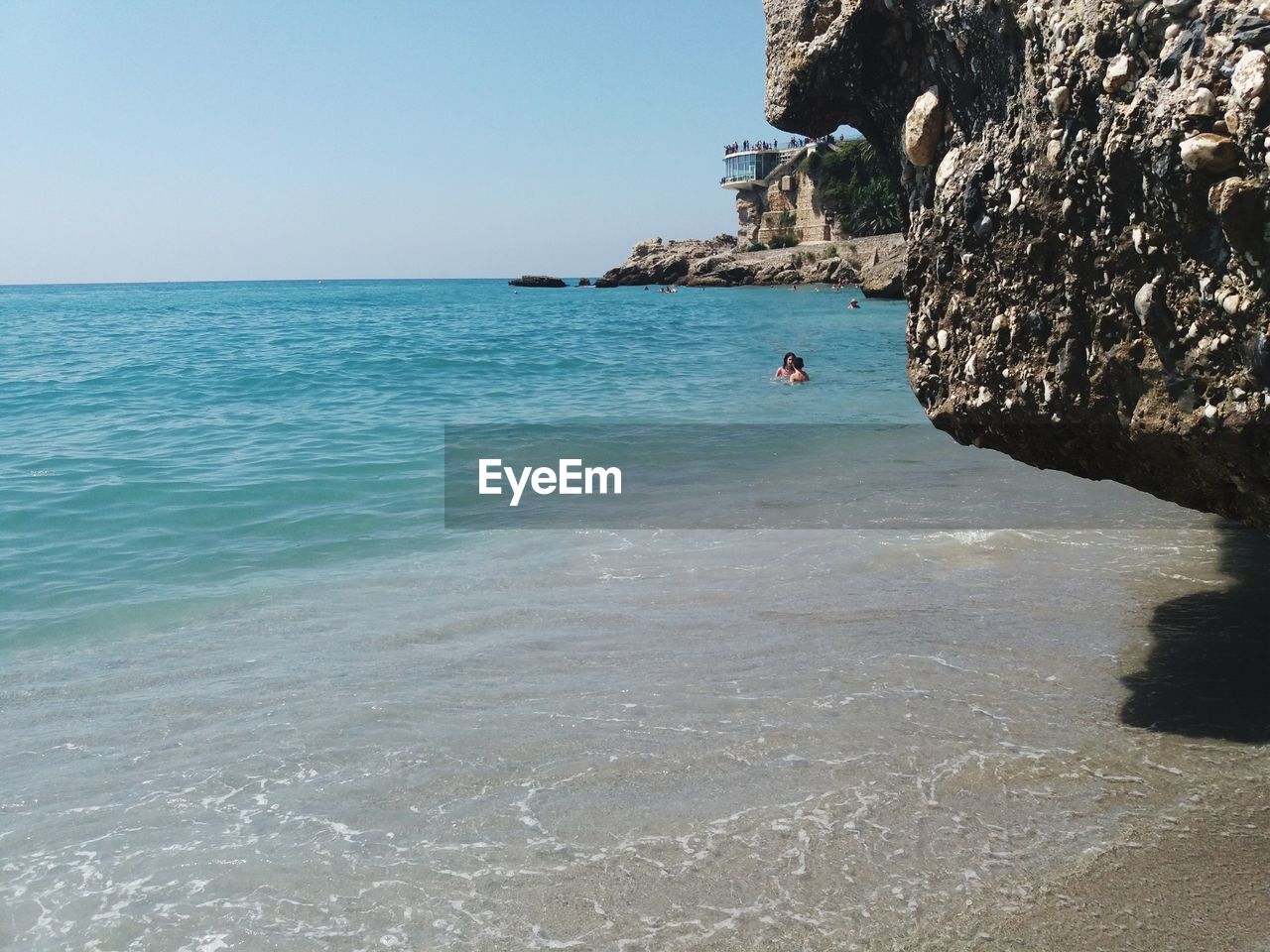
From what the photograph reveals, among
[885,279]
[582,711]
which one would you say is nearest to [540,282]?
[885,279]

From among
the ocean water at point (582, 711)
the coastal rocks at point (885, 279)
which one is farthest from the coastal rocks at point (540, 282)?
the ocean water at point (582, 711)

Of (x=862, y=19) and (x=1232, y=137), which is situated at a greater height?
(x=862, y=19)

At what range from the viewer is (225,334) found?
131 ft

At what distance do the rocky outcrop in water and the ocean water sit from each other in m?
50.0

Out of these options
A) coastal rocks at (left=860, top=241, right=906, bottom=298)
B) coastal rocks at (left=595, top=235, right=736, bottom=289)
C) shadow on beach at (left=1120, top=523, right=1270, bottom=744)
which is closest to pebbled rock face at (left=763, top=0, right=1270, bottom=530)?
shadow on beach at (left=1120, top=523, right=1270, bottom=744)

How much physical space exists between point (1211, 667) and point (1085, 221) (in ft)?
9.19

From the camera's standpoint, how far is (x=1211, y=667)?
5.34 metres

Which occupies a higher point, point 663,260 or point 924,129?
point 663,260

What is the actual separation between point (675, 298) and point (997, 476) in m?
61.6

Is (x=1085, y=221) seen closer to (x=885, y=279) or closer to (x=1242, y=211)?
(x=1242, y=211)

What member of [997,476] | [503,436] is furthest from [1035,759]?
[503,436]

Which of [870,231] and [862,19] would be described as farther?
[870,231]

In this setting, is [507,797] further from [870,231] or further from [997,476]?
[870,231]

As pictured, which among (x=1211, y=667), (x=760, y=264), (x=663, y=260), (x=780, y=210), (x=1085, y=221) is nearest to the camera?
(x=1085, y=221)
